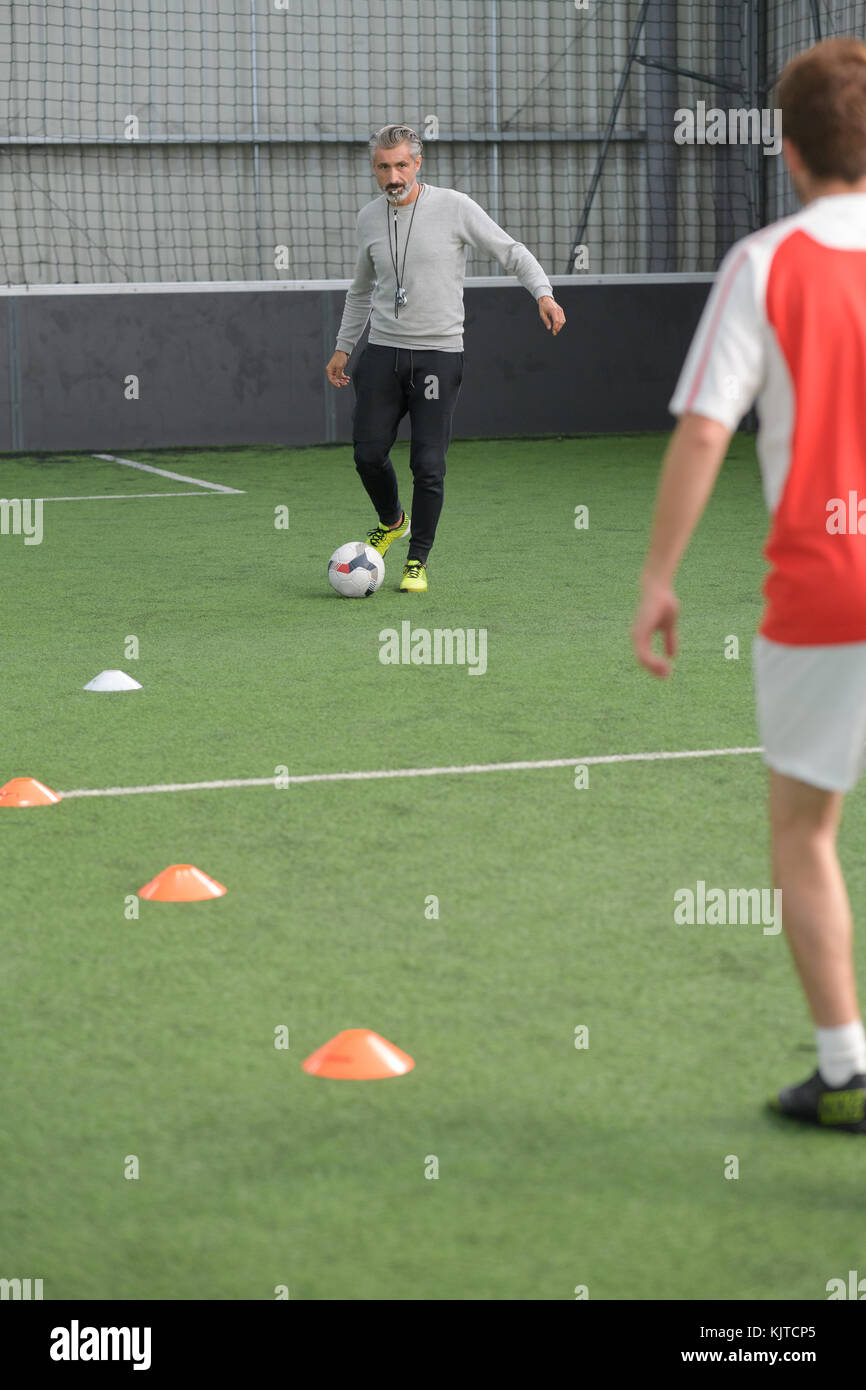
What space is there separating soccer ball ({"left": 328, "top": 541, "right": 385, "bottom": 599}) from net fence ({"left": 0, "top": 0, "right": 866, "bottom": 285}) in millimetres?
10278

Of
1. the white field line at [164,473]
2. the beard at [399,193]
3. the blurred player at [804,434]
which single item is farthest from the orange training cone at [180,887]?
the white field line at [164,473]

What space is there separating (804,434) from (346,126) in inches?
643

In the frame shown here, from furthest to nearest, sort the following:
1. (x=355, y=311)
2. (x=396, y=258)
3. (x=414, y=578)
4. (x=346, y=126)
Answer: (x=346, y=126) < (x=355, y=311) < (x=414, y=578) < (x=396, y=258)

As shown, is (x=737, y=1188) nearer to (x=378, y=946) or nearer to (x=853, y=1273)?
(x=853, y=1273)

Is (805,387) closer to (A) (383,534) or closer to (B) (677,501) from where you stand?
(B) (677,501)

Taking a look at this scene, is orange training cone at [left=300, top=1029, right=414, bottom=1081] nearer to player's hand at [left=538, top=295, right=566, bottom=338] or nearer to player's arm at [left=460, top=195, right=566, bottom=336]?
player's hand at [left=538, top=295, right=566, bottom=338]

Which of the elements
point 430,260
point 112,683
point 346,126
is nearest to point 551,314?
point 430,260

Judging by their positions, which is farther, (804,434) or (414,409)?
(414,409)

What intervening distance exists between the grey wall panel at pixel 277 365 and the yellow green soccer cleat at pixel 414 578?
821cm

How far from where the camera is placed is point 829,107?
95.3 inches

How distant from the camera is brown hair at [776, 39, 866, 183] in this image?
7.90ft

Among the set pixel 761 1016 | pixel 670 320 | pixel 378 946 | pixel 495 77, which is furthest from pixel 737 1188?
pixel 495 77

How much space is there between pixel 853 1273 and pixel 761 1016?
36.0 inches

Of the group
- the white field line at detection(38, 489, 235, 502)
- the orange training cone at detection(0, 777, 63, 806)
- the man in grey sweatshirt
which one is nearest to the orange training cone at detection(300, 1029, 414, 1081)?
the orange training cone at detection(0, 777, 63, 806)
